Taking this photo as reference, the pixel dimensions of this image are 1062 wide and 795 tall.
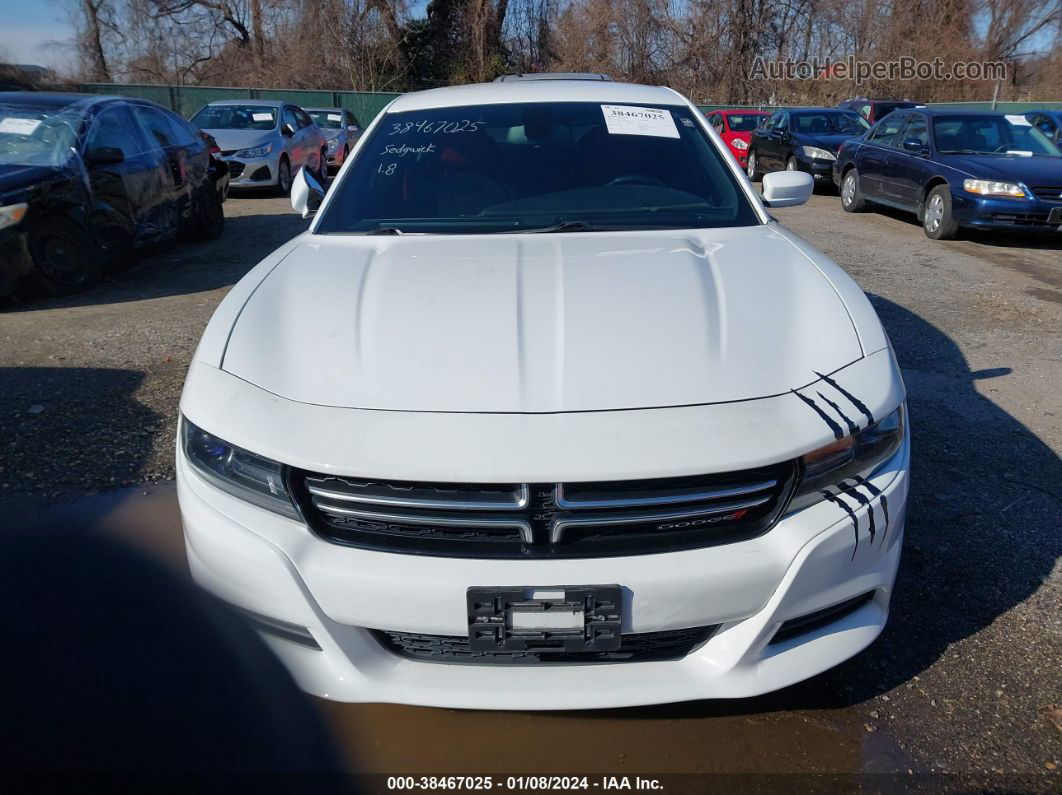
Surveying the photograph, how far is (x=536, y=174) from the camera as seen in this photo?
330 centimetres

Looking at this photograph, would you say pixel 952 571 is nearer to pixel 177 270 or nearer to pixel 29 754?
pixel 29 754

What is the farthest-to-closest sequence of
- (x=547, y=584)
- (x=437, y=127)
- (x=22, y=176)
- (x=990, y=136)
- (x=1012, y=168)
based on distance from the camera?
1. (x=990, y=136)
2. (x=1012, y=168)
3. (x=22, y=176)
4. (x=437, y=127)
5. (x=547, y=584)

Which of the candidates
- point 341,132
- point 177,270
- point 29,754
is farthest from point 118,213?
point 341,132

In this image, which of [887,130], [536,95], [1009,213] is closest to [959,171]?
[1009,213]

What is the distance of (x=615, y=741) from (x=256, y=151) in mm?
12597

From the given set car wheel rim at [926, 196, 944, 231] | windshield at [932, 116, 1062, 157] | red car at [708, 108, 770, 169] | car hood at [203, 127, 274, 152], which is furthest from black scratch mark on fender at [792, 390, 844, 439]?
red car at [708, 108, 770, 169]

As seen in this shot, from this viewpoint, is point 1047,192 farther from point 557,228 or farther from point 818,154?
point 557,228

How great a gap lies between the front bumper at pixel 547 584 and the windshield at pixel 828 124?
14.7 meters

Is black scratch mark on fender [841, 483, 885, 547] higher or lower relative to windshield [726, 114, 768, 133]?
lower

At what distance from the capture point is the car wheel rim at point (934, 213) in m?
9.91

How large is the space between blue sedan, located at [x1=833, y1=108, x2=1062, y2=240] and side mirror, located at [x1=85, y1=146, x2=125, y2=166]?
8.88m

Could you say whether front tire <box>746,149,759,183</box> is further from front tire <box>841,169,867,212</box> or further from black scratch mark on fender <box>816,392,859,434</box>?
black scratch mark on fender <box>816,392,859,434</box>

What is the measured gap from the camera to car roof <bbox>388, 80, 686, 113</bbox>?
360 centimetres

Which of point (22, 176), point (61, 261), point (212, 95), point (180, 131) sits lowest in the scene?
point (61, 261)
